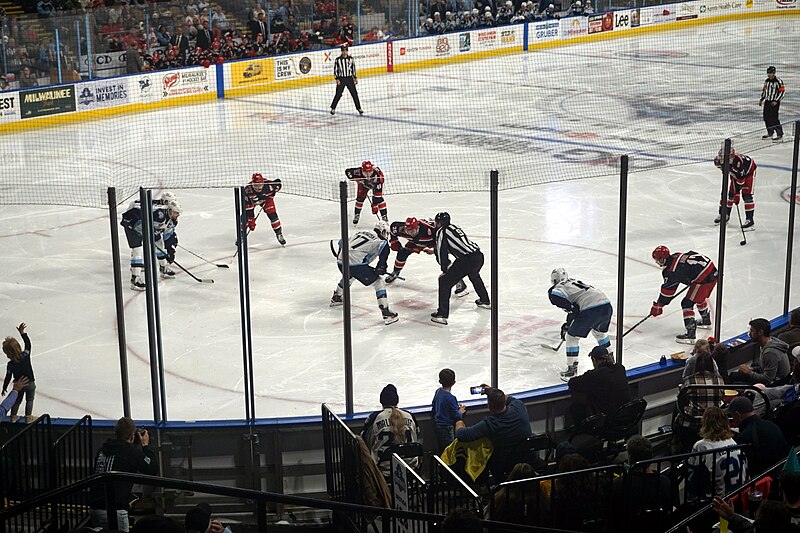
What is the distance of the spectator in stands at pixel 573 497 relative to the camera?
4.80 m

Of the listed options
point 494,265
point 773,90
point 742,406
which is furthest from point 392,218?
point 742,406

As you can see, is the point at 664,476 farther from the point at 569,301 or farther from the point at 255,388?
the point at 255,388

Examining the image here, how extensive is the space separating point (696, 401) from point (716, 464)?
41.3 inches

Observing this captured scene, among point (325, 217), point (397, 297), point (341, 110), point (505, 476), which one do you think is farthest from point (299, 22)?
point (505, 476)

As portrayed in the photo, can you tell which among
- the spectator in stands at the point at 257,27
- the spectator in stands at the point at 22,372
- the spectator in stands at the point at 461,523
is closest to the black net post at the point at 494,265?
the spectator in stands at the point at 22,372

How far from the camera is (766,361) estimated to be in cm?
653

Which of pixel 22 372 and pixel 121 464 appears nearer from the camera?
pixel 121 464

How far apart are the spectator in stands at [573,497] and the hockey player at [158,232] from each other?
4.75m

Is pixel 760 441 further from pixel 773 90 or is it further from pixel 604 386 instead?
pixel 773 90

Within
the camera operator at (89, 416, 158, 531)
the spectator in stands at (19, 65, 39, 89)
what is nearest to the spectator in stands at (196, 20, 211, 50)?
the spectator in stands at (19, 65, 39, 89)

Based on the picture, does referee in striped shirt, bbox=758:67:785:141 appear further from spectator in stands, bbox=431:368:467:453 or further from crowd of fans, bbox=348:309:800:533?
spectator in stands, bbox=431:368:467:453

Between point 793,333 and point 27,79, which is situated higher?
point 27,79

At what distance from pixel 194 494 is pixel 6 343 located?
→ 140 centimetres

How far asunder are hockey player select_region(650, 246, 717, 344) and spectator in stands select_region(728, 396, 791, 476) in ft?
8.09
